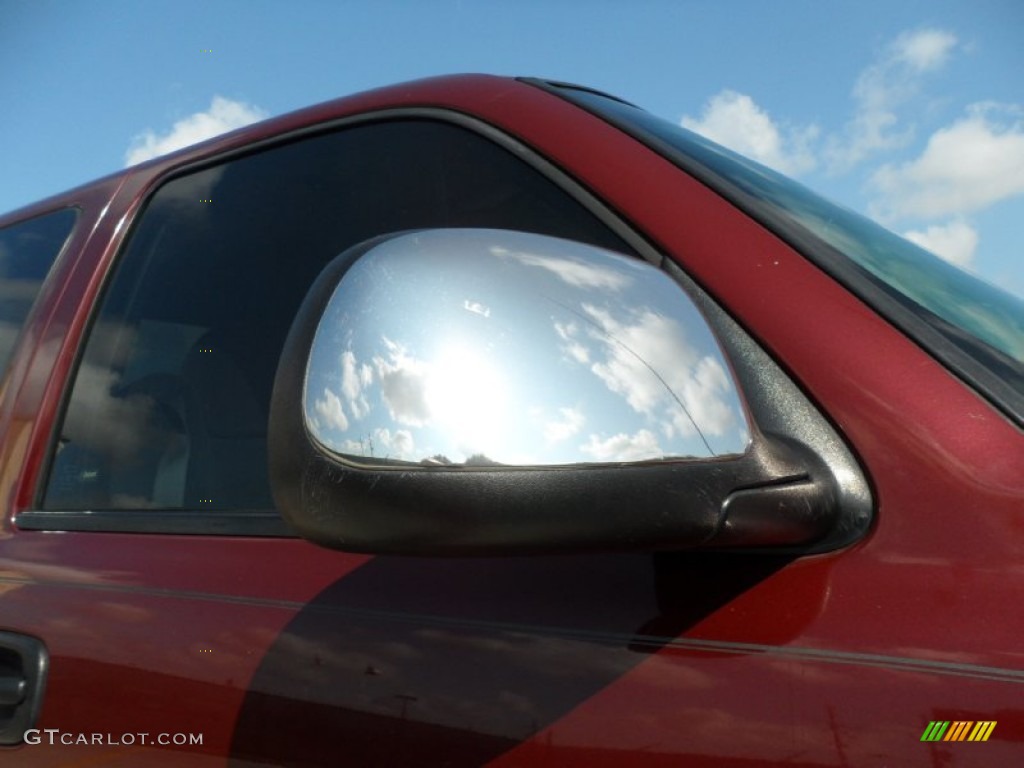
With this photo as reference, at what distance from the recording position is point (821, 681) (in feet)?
2.92

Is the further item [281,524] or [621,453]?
[281,524]

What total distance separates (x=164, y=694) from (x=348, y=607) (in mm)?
323

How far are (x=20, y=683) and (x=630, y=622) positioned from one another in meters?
1.04

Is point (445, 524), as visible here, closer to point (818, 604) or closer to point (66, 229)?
point (818, 604)

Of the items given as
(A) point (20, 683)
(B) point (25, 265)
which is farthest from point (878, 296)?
(B) point (25, 265)

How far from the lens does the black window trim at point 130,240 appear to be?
1301 millimetres

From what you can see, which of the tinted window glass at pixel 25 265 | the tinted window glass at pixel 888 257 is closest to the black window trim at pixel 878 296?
the tinted window glass at pixel 888 257

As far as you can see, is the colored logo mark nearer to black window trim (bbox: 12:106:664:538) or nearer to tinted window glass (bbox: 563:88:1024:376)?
tinted window glass (bbox: 563:88:1024:376)

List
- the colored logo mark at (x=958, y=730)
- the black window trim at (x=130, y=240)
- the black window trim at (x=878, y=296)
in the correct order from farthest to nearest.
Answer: the black window trim at (x=130, y=240), the black window trim at (x=878, y=296), the colored logo mark at (x=958, y=730)

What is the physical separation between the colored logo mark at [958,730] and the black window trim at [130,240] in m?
0.57

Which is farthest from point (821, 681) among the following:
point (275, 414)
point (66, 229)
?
point (66, 229)

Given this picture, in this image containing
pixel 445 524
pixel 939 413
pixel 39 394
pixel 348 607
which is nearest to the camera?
pixel 445 524
